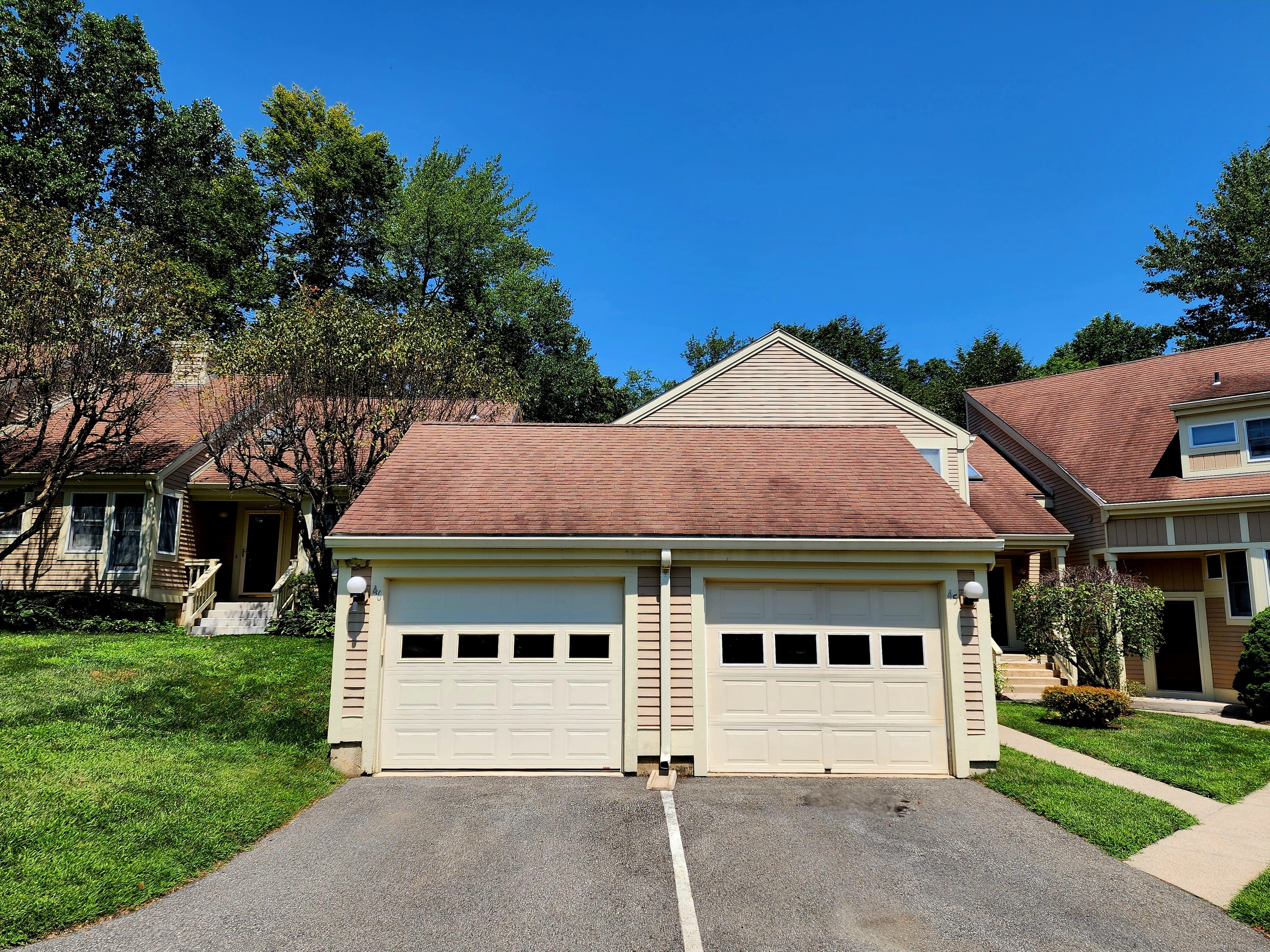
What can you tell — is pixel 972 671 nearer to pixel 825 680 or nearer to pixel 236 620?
pixel 825 680

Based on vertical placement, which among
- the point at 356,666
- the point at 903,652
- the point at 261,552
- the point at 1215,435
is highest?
the point at 1215,435

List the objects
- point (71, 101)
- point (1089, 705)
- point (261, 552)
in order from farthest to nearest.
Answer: point (71, 101) < point (261, 552) < point (1089, 705)

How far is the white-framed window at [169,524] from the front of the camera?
56.3 feet

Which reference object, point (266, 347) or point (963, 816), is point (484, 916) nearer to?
point (963, 816)

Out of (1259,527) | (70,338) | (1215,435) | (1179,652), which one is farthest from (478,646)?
(1215,435)

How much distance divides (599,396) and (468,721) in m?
26.5

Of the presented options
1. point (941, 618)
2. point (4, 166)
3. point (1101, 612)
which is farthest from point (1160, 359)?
point (4, 166)

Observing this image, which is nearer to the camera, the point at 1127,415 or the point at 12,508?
the point at 12,508

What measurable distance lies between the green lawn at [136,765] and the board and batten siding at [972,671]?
7457 mm

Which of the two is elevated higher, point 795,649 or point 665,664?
point 795,649

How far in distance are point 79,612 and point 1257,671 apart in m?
23.0

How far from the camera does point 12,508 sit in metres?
17.3

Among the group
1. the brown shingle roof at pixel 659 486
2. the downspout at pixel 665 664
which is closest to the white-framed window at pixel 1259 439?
the brown shingle roof at pixel 659 486

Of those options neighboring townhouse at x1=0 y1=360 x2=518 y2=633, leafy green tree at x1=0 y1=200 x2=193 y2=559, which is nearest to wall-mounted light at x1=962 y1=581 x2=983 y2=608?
neighboring townhouse at x1=0 y1=360 x2=518 y2=633
